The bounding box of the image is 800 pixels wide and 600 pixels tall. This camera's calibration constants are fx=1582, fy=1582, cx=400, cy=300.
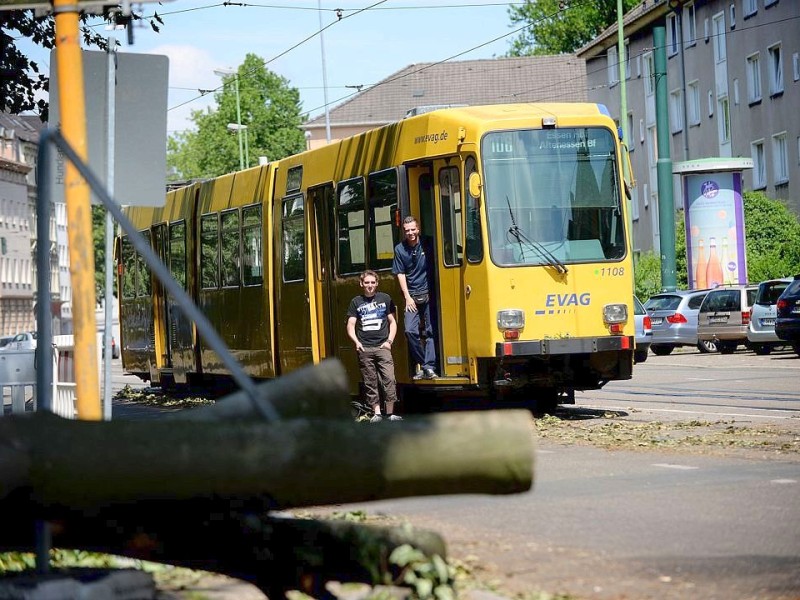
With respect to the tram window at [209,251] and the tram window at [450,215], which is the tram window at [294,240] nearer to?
the tram window at [209,251]

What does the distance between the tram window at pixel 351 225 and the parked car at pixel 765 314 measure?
55.4ft

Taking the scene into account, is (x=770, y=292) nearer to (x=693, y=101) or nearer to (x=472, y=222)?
(x=472, y=222)

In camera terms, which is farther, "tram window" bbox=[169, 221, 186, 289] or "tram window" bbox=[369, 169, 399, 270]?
"tram window" bbox=[169, 221, 186, 289]

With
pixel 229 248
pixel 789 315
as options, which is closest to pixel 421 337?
pixel 229 248

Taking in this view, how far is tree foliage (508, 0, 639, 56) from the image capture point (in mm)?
78625

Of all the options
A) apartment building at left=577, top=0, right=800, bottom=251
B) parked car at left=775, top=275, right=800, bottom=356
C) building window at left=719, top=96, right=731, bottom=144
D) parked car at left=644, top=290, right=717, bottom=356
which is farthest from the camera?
building window at left=719, top=96, right=731, bottom=144

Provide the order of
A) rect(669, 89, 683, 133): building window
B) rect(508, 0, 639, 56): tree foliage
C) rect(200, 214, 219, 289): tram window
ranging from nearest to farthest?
rect(200, 214, 219, 289): tram window, rect(669, 89, 683, 133): building window, rect(508, 0, 639, 56): tree foliage

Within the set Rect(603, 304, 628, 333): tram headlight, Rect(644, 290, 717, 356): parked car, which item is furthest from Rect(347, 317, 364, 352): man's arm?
Rect(644, 290, 717, 356): parked car

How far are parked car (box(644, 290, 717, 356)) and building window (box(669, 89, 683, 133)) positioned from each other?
2516 centimetres

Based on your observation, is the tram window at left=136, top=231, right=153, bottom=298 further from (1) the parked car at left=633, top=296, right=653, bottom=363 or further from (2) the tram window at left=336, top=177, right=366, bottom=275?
(1) the parked car at left=633, top=296, right=653, bottom=363

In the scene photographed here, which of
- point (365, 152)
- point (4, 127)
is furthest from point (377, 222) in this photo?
point (4, 127)

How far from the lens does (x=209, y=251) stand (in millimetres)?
23766

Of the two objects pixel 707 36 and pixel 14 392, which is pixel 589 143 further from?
pixel 707 36

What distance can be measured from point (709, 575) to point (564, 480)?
13.1 feet
